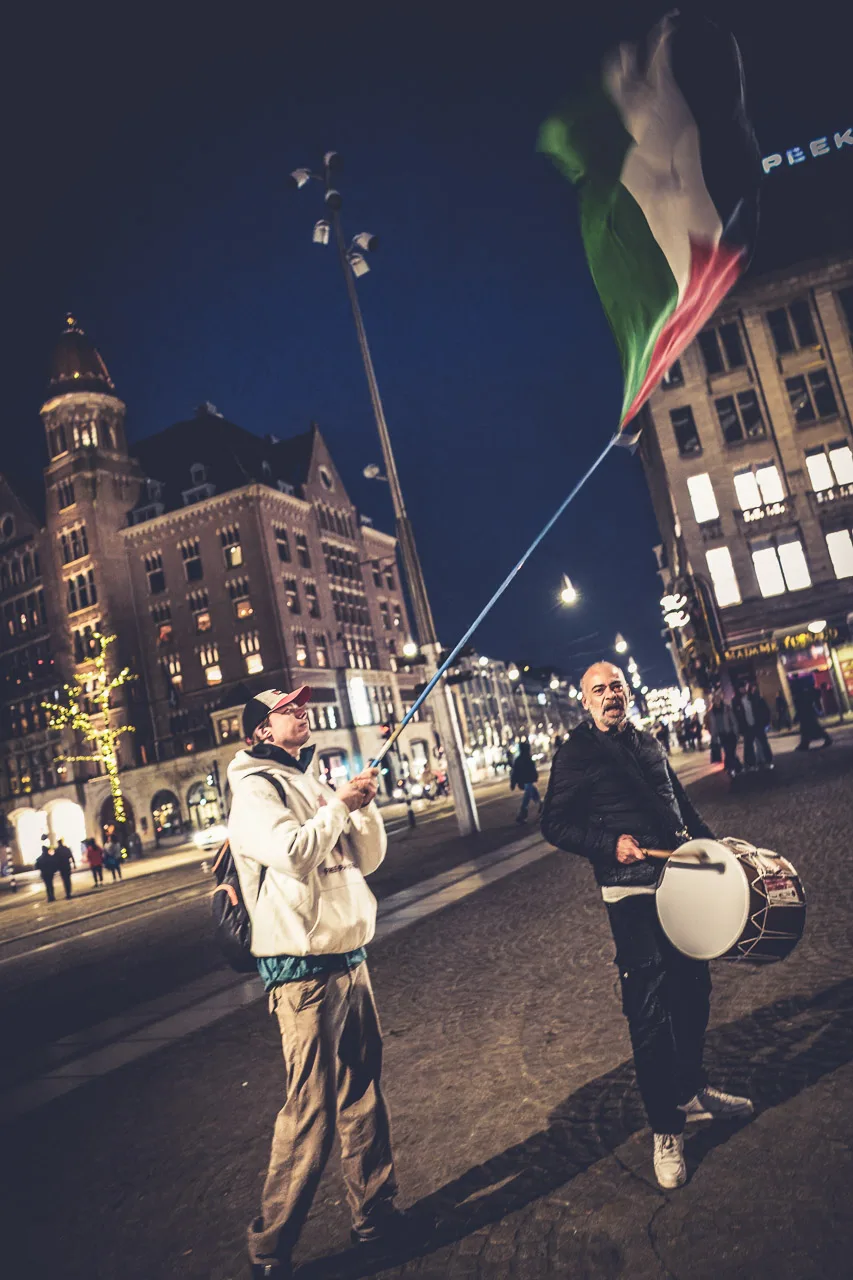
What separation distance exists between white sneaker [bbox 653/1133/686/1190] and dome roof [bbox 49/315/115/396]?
70.8 metres

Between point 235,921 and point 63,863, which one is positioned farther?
point 63,863

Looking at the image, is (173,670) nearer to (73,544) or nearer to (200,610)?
(200,610)

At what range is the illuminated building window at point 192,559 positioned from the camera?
212ft

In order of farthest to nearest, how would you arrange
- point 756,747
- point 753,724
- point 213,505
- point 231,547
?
point 213,505, point 231,547, point 756,747, point 753,724

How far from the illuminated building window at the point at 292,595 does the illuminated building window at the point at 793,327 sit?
39015 millimetres

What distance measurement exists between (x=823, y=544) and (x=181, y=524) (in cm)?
4711

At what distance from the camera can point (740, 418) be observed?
34656mm

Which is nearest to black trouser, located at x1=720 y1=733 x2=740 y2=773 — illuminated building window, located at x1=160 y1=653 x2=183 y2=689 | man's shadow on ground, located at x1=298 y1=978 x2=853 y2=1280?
man's shadow on ground, located at x1=298 y1=978 x2=853 y2=1280

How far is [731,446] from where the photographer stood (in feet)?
114

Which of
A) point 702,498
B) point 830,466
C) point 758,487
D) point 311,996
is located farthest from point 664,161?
point 830,466

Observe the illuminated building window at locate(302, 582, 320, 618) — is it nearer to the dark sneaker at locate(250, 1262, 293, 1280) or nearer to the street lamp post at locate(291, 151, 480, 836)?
the street lamp post at locate(291, 151, 480, 836)

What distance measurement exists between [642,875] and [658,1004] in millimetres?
509

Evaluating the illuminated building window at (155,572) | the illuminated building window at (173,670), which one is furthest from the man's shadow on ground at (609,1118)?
the illuminated building window at (155,572)

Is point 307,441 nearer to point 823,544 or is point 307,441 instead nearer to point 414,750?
point 414,750
